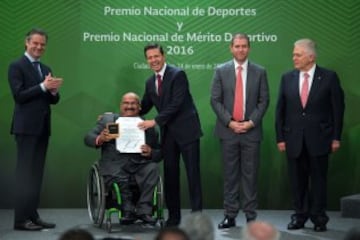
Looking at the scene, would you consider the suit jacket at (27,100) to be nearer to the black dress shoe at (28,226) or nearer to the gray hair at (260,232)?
the black dress shoe at (28,226)

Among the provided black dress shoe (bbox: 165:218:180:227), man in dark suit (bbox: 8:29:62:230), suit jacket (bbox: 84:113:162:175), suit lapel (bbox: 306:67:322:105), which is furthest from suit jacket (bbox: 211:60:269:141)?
man in dark suit (bbox: 8:29:62:230)

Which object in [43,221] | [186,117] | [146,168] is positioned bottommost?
[43,221]

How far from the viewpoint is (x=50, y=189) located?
7.79 meters

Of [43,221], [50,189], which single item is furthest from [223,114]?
[50,189]

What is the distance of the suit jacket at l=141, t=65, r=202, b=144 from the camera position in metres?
6.33

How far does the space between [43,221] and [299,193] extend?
7.01 feet

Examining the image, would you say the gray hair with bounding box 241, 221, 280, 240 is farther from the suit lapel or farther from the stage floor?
the suit lapel

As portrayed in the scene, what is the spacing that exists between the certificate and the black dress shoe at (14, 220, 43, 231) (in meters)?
0.90

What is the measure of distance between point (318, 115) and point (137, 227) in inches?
68.2

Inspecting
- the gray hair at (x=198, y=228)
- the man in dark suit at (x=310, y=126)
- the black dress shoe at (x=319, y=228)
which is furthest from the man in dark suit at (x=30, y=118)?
the gray hair at (x=198, y=228)

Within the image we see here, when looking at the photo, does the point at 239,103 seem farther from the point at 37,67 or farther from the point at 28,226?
the point at 28,226

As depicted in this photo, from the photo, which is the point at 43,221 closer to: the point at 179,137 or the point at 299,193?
the point at 179,137

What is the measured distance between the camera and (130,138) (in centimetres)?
634

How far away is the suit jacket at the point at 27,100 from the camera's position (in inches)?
245
